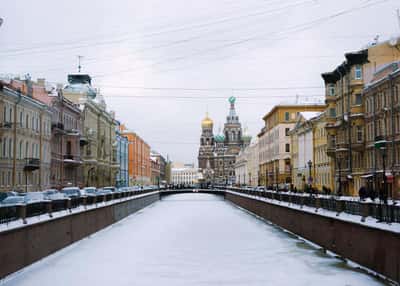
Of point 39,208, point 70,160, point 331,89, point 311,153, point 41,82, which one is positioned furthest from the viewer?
point 311,153

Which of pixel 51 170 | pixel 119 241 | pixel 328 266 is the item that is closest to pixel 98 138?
pixel 51 170

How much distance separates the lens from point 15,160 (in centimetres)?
4675

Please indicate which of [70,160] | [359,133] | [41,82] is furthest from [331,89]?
[41,82]

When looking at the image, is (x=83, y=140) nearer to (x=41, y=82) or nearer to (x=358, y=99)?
(x=41, y=82)

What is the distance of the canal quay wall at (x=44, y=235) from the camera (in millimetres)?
19797

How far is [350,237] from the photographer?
23.0 meters

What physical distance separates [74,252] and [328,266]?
10.9 m

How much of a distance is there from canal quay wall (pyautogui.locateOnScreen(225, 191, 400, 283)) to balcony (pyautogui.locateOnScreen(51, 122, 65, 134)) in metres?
25.5

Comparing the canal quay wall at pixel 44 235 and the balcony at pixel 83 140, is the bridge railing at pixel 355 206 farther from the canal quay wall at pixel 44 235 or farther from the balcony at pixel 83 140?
the balcony at pixel 83 140

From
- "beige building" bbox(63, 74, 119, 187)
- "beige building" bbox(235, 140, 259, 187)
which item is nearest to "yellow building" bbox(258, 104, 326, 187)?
"beige building" bbox(63, 74, 119, 187)

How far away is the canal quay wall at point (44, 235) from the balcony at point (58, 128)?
17200 millimetres

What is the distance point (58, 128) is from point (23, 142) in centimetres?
978

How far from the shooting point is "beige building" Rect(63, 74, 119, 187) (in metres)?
72.4

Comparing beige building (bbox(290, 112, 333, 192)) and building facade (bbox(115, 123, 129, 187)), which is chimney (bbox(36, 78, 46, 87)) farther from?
building facade (bbox(115, 123, 129, 187))
